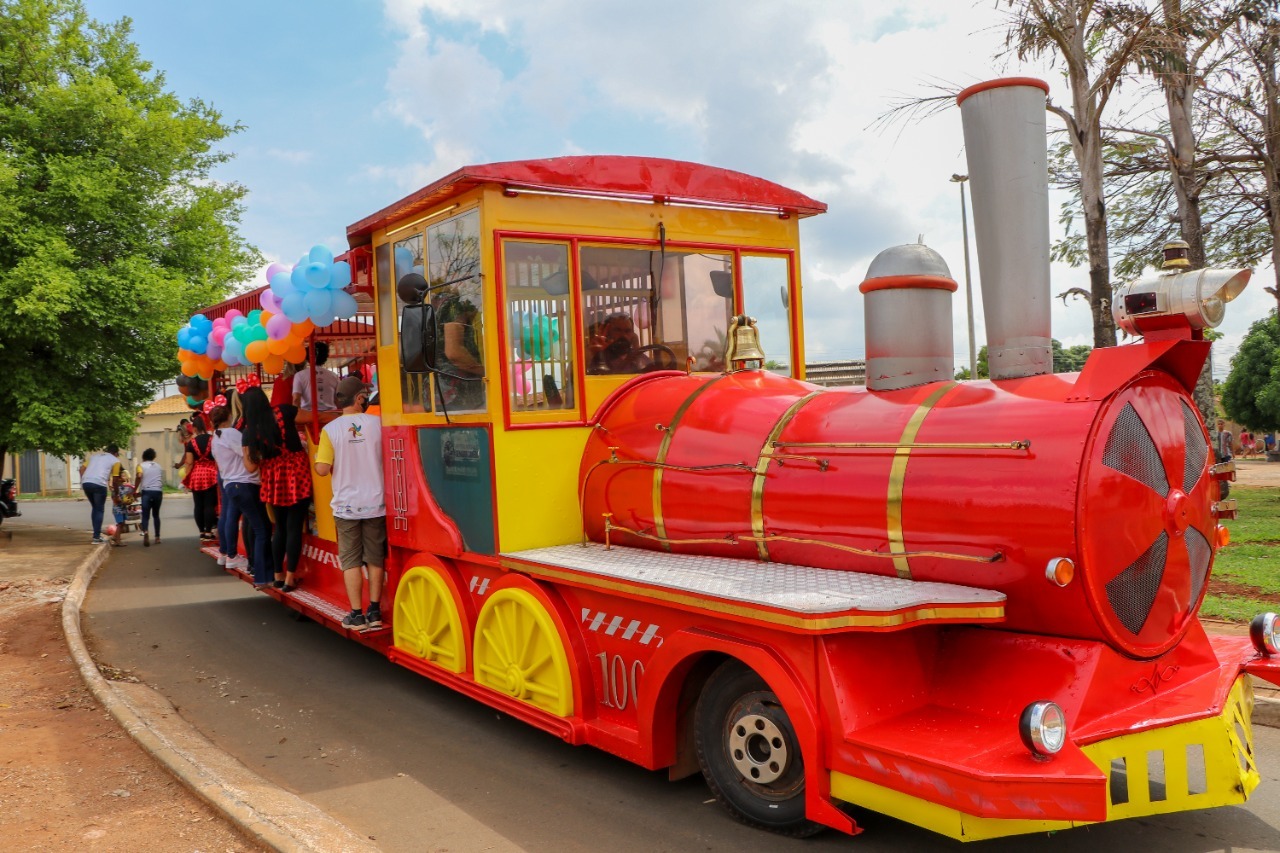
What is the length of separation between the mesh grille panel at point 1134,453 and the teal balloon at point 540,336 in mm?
2809

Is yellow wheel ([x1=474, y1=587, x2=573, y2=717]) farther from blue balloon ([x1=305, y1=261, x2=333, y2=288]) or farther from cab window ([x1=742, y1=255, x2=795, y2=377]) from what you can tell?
blue balloon ([x1=305, y1=261, x2=333, y2=288])

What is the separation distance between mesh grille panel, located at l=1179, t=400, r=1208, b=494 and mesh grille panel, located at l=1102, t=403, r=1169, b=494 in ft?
0.63

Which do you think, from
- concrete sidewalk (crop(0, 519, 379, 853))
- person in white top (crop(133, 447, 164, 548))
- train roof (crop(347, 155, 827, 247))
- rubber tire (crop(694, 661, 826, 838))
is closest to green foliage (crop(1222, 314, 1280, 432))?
train roof (crop(347, 155, 827, 247))

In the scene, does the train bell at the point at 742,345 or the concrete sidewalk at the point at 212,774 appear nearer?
the concrete sidewalk at the point at 212,774

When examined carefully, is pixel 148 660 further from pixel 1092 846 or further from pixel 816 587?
pixel 1092 846

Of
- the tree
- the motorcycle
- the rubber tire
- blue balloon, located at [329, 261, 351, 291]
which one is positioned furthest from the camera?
the motorcycle

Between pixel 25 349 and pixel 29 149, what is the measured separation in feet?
9.78

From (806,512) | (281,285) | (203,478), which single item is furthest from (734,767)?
(203,478)

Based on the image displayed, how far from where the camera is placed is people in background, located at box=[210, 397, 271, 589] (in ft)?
26.9

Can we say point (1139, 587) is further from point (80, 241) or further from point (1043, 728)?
point (80, 241)

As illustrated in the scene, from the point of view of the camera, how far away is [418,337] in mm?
5043

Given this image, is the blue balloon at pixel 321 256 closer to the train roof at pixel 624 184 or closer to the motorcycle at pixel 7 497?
the train roof at pixel 624 184

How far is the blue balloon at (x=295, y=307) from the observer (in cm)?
666

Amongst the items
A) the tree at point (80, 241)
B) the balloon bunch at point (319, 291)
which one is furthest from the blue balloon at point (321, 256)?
the tree at point (80, 241)
